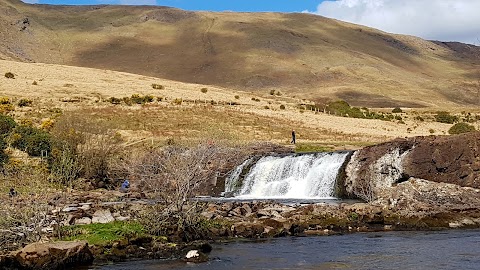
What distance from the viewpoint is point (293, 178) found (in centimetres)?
3884

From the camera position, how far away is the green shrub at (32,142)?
42250 millimetres

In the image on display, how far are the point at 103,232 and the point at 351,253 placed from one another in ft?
28.0

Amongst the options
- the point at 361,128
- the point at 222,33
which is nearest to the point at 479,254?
the point at 361,128

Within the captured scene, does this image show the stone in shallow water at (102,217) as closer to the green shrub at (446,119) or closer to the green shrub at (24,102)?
the green shrub at (24,102)

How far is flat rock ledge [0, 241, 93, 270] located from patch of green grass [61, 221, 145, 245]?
185 cm

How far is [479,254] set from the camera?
20359 mm

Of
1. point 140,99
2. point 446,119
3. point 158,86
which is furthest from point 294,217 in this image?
point 158,86

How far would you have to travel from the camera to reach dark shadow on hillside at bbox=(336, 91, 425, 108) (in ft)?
418

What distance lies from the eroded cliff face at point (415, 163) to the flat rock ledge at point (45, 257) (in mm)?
16033

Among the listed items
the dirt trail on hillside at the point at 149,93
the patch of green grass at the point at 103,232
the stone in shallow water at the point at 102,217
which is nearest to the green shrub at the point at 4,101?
the dirt trail on hillside at the point at 149,93

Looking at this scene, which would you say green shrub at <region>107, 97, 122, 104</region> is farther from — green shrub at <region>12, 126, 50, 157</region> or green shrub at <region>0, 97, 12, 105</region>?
green shrub at <region>12, 126, 50, 157</region>

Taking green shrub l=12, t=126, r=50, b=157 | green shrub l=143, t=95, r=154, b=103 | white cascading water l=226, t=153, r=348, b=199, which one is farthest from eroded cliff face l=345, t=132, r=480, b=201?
green shrub l=143, t=95, r=154, b=103

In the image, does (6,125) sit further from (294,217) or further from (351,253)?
(351,253)

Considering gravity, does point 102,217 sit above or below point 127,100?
below
